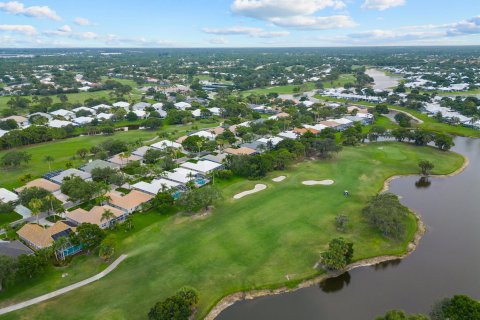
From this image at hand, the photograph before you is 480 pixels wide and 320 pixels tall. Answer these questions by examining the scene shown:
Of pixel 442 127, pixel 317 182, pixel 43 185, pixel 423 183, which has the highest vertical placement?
pixel 442 127

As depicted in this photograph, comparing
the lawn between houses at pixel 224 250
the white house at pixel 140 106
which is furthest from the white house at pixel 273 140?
the white house at pixel 140 106

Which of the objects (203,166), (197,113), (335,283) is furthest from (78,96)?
(335,283)

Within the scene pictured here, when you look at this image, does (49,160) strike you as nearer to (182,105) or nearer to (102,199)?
(102,199)

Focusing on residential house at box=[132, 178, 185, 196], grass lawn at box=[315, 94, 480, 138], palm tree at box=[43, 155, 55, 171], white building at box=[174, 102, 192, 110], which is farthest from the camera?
white building at box=[174, 102, 192, 110]

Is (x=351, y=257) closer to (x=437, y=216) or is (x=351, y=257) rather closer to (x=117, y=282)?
(x=437, y=216)

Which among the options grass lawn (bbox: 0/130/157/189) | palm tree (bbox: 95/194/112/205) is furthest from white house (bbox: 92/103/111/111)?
palm tree (bbox: 95/194/112/205)

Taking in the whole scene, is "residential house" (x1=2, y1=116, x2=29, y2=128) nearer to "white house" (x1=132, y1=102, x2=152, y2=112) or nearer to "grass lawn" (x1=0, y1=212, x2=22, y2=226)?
"white house" (x1=132, y1=102, x2=152, y2=112)
